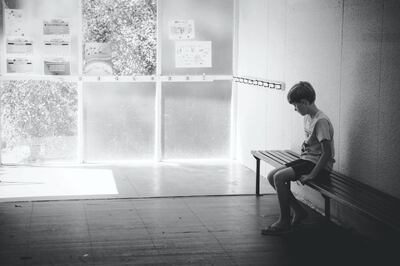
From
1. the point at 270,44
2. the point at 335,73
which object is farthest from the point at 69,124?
Result: the point at 335,73

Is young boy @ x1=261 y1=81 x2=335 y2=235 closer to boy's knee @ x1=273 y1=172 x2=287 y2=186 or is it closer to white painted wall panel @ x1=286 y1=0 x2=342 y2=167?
boy's knee @ x1=273 y1=172 x2=287 y2=186

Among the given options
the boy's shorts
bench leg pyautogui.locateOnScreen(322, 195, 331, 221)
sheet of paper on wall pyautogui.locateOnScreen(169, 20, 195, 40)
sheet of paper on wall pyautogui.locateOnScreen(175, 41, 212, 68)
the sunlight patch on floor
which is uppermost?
sheet of paper on wall pyautogui.locateOnScreen(169, 20, 195, 40)

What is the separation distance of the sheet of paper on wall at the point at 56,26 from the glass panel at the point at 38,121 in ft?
2.37

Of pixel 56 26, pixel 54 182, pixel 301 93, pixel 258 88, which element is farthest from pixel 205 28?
pixel 301 93

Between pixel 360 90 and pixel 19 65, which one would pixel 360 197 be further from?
pixel 19 65

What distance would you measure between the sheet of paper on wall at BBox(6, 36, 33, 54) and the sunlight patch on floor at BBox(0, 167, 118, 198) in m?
1.67

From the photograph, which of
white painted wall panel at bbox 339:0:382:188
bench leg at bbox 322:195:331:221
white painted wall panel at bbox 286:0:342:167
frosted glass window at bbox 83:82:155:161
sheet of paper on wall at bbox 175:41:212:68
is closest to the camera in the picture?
white painted wall panel at bbox 339:0:382:188

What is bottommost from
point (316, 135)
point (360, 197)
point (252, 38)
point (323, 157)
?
point (360, 197)

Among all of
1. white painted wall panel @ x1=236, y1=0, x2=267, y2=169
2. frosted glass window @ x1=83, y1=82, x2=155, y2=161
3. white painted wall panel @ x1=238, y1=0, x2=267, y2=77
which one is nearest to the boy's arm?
white painted wall panel @ x1=236, y1=0, x2=267, y2=169

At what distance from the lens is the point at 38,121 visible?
32.7ft

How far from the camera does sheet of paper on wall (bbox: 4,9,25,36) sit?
9758 millimetres

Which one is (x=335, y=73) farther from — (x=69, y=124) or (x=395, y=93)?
(x=69, y=124)

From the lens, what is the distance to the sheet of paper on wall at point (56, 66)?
9.92 m

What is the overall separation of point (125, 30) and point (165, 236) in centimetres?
483
